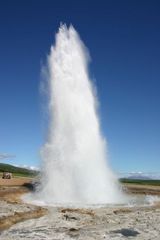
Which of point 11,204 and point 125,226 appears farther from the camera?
point 11,204

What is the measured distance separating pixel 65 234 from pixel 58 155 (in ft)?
91.1

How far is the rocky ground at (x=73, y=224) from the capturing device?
83.2ft

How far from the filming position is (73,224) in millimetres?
29969

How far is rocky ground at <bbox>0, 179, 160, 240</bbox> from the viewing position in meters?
25.3

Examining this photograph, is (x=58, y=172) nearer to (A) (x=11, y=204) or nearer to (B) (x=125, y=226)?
(A) (x=11, y=204)

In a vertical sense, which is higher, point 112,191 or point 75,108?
point 75,108

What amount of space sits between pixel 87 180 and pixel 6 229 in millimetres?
25696

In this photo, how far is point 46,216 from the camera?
111 feet

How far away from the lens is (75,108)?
5556 cm

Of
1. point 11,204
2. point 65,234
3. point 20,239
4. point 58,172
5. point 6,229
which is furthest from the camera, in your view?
point 58,172

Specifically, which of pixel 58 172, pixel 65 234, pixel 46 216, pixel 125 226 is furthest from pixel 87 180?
pixel 65 234

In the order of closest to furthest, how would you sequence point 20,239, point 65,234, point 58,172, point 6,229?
point 20,239 < point 65,234 < point 6,229 < point 58,172

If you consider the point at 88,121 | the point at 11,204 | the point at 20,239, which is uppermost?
the point at 88,121

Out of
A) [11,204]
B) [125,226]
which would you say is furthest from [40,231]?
[11,204]
